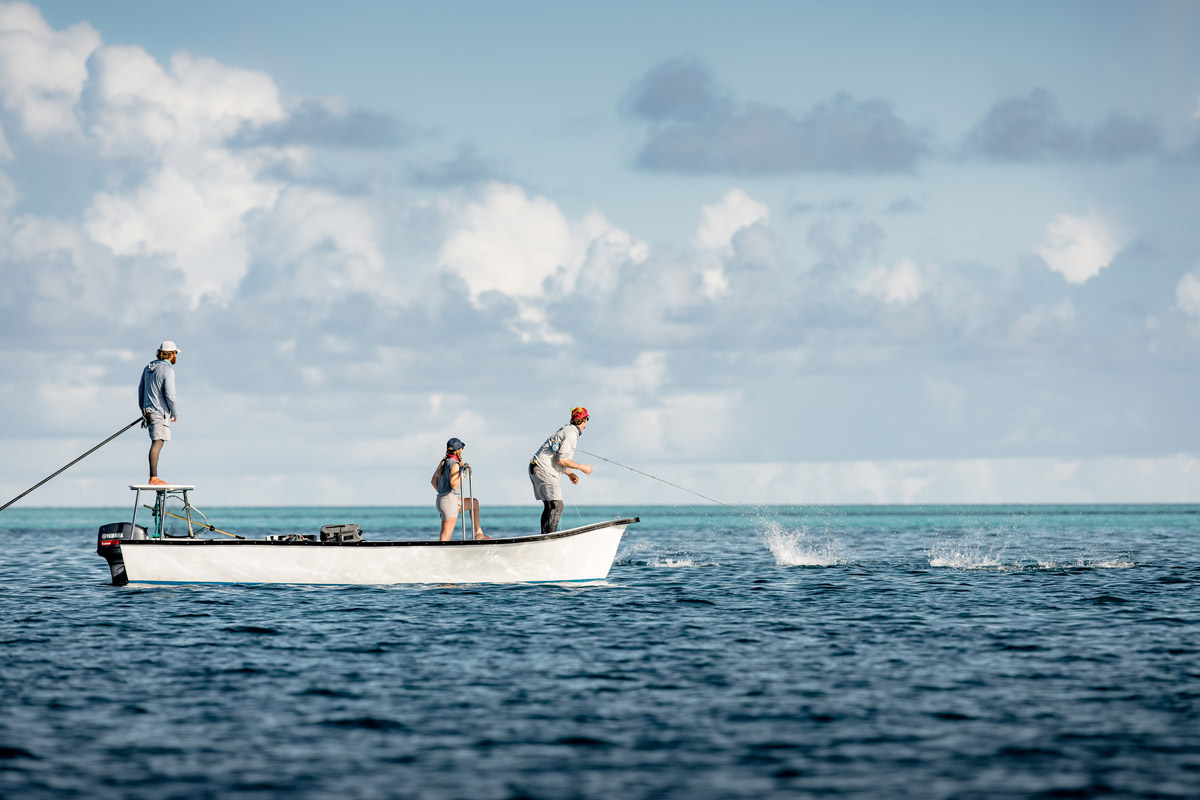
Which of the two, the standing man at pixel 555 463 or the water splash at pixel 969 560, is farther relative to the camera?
the water splash at pixel 969 560

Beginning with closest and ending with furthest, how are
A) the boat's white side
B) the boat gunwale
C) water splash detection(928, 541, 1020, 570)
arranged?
1. the boat gunwale
2. the boat's white side
3. water splash detection(928, 541, 1020, 570)

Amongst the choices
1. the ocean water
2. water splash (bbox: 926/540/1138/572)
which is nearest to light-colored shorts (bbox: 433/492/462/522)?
the ocean water

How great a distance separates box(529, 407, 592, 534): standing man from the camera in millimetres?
22250

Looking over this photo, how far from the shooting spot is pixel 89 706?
12.2 meters

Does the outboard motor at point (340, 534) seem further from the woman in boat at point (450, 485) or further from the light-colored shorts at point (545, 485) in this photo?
the light-colored shorts at point (545, 485)

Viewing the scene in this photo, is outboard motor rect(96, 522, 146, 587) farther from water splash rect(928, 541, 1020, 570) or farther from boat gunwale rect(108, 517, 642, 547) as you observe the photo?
water splash rect(928, 541, 1020, 570)

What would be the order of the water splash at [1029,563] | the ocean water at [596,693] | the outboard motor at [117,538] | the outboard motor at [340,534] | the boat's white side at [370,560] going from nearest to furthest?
the ocean water at [596,693], the boat's white side at [370,560], the outboard motor at [340,534], the outboard motor at [117,538], the water splash at [1029,563]

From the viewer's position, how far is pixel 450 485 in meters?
22.3

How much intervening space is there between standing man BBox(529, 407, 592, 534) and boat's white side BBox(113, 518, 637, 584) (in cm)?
75

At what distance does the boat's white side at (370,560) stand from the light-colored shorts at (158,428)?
194 centimetres

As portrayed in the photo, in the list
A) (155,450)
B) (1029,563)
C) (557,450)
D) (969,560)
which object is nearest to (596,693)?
(557,450)

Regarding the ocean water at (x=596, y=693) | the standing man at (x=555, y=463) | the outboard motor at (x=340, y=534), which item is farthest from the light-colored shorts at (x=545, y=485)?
the outboard motor at (x=340, y=534)

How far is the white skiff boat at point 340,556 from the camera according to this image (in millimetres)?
22062

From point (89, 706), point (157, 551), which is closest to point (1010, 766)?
point (89, 706)
